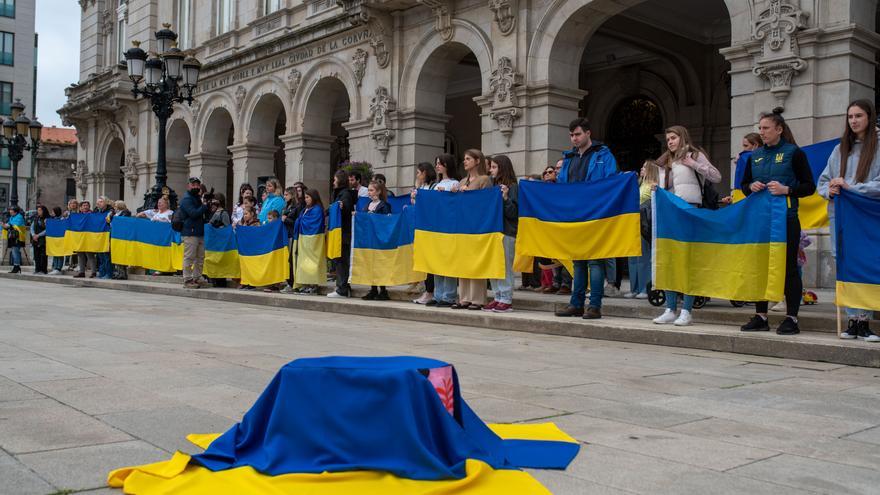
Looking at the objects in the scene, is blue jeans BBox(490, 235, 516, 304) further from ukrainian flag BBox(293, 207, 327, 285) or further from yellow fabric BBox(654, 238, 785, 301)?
ukrainian flag BBox(293, 207, 327, 285)

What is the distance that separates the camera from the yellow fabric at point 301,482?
2.90 meters

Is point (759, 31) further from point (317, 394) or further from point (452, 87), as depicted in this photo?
point (452, 87)

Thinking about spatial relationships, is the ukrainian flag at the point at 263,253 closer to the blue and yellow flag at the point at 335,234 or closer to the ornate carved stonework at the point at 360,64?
the blue and yellow flag at the point at 335,234

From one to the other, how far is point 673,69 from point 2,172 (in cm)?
6763

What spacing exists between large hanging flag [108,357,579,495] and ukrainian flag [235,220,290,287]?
1097 centimetres

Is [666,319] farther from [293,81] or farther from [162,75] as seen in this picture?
[293,81]

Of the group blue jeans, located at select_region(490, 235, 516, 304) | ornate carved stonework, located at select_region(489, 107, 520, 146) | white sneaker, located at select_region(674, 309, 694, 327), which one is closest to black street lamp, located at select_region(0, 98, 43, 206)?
ornate carved stonework, located at select_region(489, 107, 520, 146)

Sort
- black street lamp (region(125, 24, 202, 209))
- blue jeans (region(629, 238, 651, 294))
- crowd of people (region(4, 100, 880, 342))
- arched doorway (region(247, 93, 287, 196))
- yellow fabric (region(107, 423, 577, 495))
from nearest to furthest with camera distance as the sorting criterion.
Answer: yellow fabric (region(107, 423, 577, 495)), crowd of people (region(4, 100, 880, 342)), blue jeans (region(629, 238, 651, 294)), black street lamp (region(125, 24, 202, 209)), arched doorway (region(247, 93, 287, 196))

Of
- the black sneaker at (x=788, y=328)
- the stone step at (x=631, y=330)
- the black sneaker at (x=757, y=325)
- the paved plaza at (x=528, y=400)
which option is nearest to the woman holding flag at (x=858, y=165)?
the stone step at (x=631, y=330)

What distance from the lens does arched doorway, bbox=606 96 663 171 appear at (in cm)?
2188

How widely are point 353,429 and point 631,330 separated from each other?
17.6 feet

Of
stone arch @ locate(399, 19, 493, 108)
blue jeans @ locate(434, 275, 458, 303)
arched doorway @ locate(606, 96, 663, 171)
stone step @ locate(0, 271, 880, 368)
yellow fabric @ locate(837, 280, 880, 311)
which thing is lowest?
stone step @ locate(0, 271, 880, 368)

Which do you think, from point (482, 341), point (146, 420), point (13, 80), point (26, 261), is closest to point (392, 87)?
point (482, 341)

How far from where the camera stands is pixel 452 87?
2717cm
